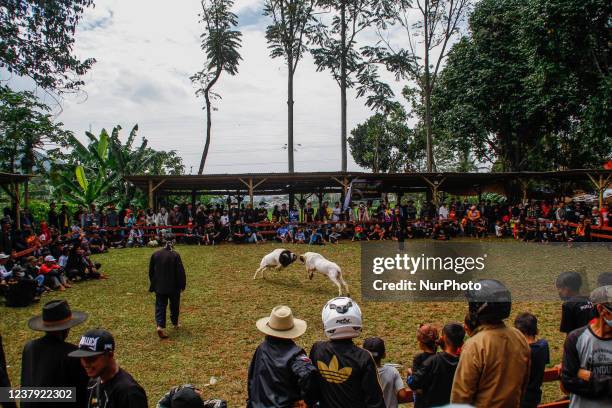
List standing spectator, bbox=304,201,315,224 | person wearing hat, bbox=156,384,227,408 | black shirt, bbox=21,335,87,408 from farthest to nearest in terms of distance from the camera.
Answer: standing spectator, bbox=304,201,315,224 < black shirt, bbox=21,335,87,408 < person wearing hat, bbox=156,384,227,408

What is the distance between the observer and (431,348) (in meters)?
3.82

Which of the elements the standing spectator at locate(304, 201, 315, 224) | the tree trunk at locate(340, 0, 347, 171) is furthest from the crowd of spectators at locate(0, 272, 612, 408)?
the tree trunk at locate(340, 0, 347, 171)

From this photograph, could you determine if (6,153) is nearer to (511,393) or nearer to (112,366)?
(112,366)

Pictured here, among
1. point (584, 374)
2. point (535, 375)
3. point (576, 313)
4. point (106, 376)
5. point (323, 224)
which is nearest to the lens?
point (106, 376)

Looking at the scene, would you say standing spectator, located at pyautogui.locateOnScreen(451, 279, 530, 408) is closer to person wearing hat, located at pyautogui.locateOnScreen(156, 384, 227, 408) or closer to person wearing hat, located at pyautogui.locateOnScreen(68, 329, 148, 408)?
person wearing hat, located at pyautogui.locateOnScreen(156, 384, 227, 408)

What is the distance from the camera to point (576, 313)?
14.9 ft

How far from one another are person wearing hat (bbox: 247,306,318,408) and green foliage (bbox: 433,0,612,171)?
19.4m

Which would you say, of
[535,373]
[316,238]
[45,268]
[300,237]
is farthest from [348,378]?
[300,237]

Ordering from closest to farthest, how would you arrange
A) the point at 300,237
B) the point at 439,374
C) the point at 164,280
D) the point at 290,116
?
1. the point at 439,374
2. the point at 164,280
3. the point at 300,237
4. the point at 290,116

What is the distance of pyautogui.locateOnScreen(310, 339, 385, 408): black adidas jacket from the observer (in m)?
3.09

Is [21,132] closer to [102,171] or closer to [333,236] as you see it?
[102,171]

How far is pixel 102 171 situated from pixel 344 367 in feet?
71.4

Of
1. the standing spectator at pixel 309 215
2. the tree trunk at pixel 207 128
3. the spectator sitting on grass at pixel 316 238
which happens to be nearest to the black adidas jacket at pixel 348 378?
the spectator sitting on grass at pixel 316 238

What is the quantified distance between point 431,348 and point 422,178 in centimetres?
2013
